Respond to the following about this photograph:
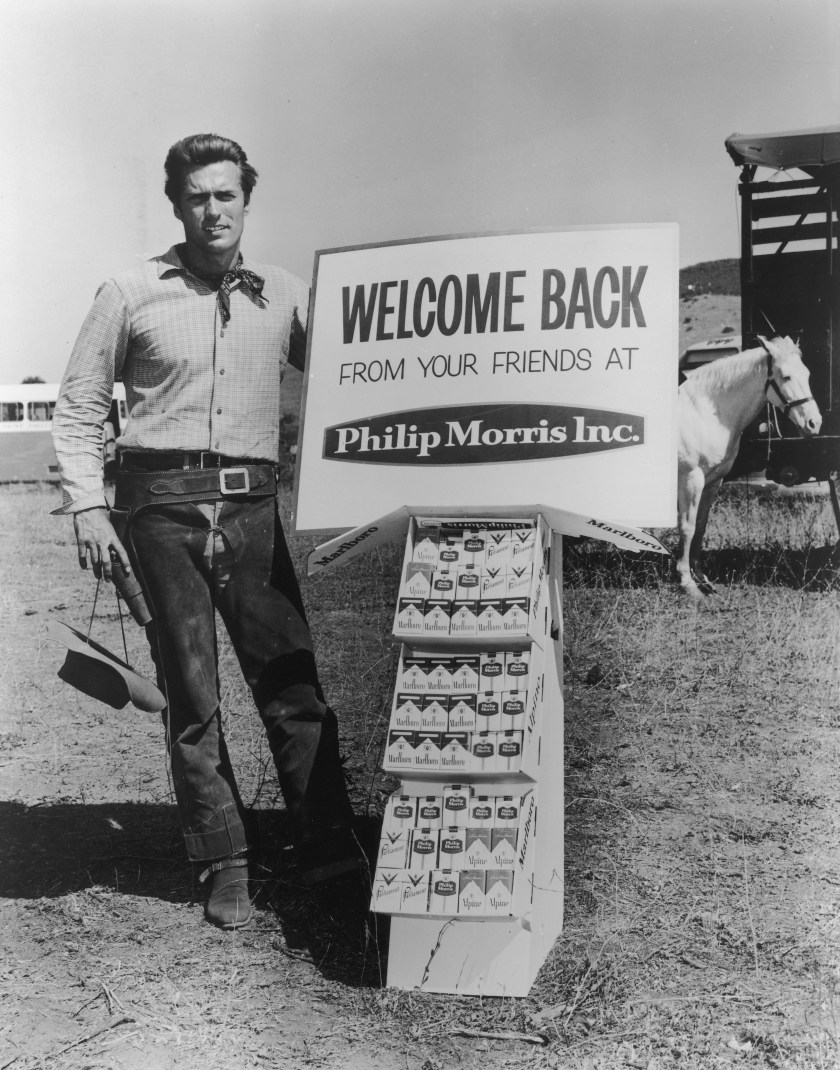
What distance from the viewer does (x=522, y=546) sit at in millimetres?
2547

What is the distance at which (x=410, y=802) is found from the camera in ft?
8.14

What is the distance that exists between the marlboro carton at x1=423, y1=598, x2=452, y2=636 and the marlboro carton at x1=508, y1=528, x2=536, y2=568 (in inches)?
7.8

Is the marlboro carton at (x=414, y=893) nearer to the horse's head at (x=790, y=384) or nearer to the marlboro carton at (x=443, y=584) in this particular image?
the marlboro carton at (x=443, y=584)

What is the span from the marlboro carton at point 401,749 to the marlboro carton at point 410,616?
0.81 feet

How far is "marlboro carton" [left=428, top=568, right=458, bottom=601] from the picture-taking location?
2512 millimetres

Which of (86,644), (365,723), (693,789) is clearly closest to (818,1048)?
(693,789)

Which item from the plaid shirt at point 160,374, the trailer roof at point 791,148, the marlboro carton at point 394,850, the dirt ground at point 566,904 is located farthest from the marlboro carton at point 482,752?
the trailer roof at point 791,148

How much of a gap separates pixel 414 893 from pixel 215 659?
3.24 ft

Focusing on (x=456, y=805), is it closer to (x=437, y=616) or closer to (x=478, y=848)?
(x=478, y=848)

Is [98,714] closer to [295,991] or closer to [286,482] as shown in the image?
[295,991]

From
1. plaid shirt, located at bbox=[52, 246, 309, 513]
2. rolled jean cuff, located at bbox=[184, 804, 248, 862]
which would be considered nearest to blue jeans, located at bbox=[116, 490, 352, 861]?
rolled jean cuff, located at bbox=[184, 804, 248, 862]

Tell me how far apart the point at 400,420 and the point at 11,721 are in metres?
3.15

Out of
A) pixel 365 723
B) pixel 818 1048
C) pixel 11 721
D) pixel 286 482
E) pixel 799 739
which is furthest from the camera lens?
pixel 286 482

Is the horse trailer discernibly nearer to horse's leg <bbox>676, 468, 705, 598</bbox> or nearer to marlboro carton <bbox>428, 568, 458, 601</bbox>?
horse's leg <bbox>676, 468, 705, 598</bbox>
